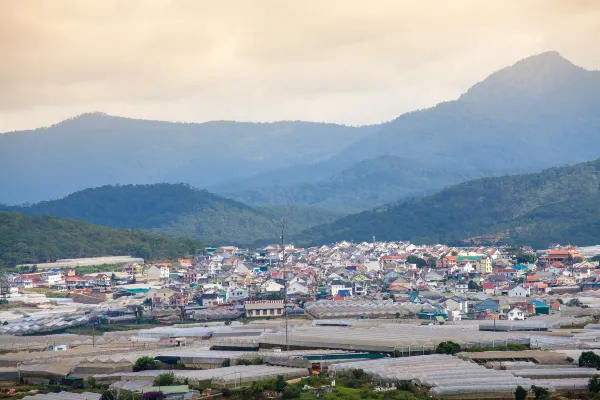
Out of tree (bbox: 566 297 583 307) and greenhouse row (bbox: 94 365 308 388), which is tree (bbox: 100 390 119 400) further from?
tree (bbox: 566 297 583 307)

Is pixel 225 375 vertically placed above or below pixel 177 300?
below

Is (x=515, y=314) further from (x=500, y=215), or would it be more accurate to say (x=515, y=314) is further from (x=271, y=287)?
(x=500, y=215)

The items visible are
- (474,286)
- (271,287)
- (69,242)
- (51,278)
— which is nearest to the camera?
(474,286)

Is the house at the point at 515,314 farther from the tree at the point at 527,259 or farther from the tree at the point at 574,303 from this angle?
the tree at the point at 527,259

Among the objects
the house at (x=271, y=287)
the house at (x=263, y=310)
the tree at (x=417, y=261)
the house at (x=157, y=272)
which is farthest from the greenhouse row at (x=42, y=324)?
the tree at (x=417, y=261)

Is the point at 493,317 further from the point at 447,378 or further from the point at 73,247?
the point at 73,247

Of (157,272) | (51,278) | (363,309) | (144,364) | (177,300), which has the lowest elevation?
(144,364)

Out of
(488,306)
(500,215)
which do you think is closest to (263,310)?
(488,306)
